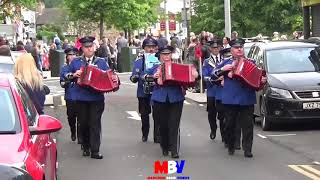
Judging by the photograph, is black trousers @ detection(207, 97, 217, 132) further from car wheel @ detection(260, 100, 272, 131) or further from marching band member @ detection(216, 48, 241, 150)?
car wheel @ detection(260, 100, 272, 131)

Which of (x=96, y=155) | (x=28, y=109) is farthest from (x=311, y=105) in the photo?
(x=28, y=109)

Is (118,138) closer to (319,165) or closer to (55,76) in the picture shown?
(319,165)

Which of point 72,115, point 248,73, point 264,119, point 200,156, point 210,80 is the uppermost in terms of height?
point 248,73

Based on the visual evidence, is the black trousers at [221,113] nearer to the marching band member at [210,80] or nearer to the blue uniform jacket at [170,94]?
the marching band member at [210,80]

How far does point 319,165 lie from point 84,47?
3974 mm

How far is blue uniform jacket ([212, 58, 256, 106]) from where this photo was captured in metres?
11.2

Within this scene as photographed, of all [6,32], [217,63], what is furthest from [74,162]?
[6,32]

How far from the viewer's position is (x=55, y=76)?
1364 inches

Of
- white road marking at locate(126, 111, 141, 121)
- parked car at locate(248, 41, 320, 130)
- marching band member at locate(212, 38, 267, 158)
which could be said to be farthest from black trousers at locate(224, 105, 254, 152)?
white road marking at locate(126, 111, 141, 121)

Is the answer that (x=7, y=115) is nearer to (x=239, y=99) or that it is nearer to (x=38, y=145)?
(x=38, y=145)

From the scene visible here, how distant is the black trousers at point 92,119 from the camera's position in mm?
11234

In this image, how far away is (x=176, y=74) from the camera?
1112cm

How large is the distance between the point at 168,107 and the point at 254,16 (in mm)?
30784

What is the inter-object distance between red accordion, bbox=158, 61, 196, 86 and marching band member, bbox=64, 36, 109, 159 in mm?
879
